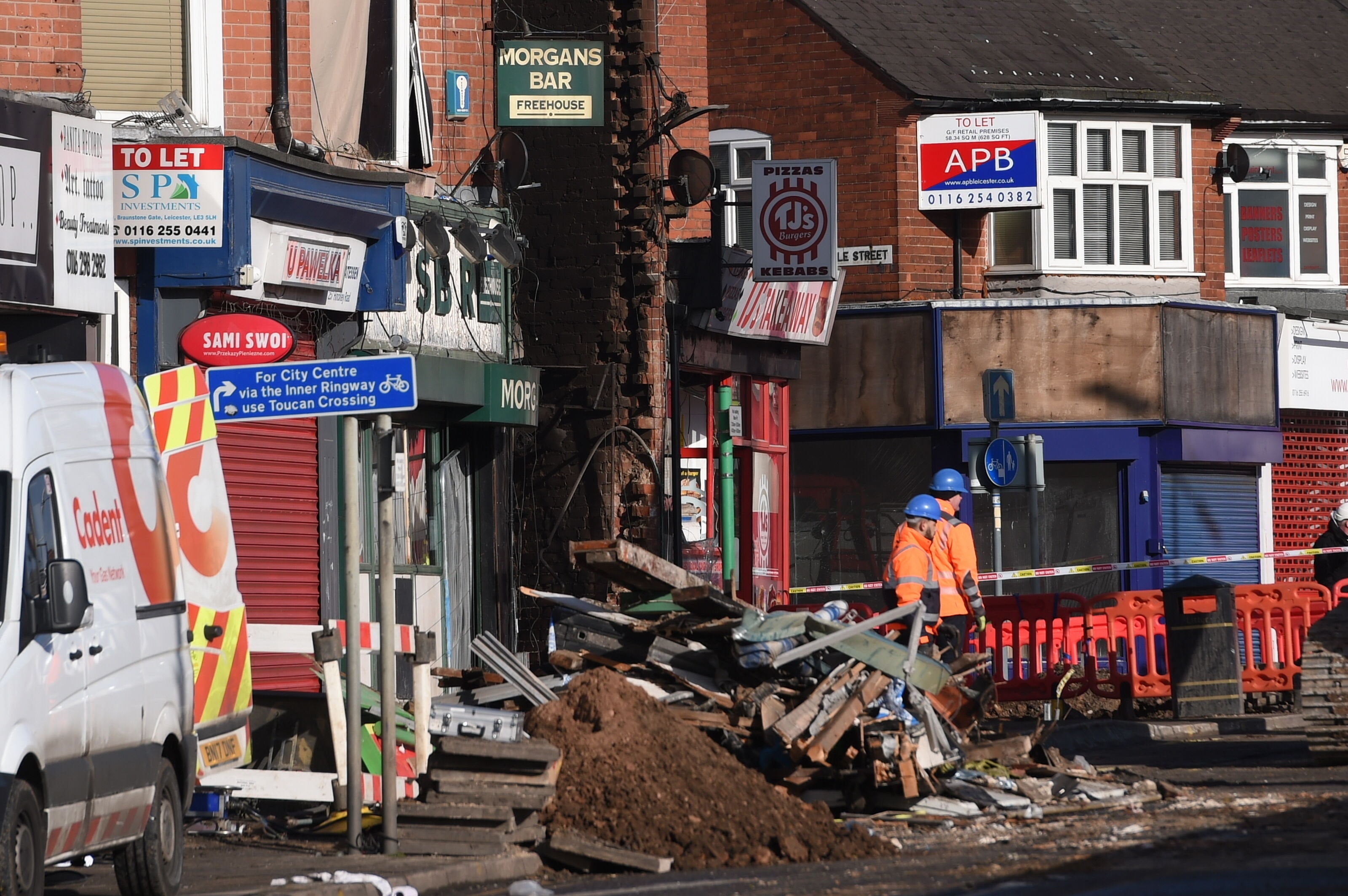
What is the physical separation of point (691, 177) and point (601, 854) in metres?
11.0

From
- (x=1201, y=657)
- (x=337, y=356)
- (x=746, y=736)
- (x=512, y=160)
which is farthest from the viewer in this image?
(x=512, y=160)

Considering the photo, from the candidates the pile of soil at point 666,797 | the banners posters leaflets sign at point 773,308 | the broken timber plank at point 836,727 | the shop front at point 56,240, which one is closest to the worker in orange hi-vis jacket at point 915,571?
the broken timber plank at point 836,727

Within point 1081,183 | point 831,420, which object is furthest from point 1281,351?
point 831,420

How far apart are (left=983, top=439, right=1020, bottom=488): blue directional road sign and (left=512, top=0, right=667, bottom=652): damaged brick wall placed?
12.7ft

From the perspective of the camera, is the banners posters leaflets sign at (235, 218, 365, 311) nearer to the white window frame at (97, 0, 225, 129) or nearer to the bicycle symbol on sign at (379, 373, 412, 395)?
the white window frame at (97, 0, 225, 129)

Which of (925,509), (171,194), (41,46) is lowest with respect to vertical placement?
(925,509)

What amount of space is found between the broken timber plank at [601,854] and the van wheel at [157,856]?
5.96 ft

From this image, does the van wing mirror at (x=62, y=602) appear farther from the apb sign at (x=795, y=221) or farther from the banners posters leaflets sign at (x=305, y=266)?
the apb sign at (x=795, y=221)

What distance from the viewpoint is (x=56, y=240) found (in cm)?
1363

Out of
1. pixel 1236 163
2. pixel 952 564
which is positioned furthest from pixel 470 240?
pixel 1236 163

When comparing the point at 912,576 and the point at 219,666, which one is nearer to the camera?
the point at 219,666

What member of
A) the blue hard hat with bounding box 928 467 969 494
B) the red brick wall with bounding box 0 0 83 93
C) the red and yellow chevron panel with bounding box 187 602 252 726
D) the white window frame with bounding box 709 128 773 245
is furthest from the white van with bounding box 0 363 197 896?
the white window frame with bounding box 709 128 773 245

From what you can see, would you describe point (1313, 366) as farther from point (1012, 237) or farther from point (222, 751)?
point (222, 751)

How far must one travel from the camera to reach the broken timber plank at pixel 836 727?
11727 mm
